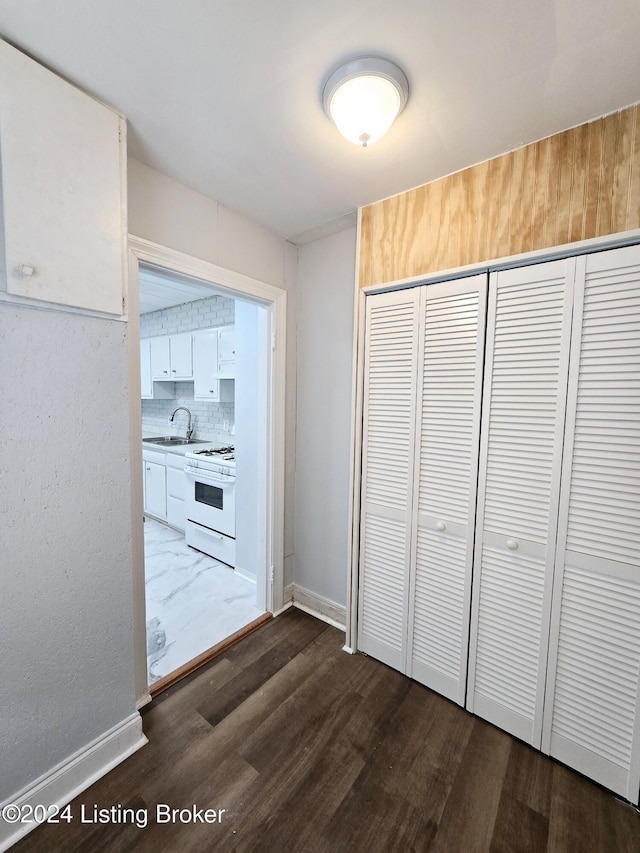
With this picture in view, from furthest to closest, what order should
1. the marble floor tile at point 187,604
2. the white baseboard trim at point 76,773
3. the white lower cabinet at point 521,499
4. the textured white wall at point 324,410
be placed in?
the textured white wall at point 324,410
the marble floor tile at point 187,604
the white lower cabinet at point 521,499
the white baseboard trim at point 76,773

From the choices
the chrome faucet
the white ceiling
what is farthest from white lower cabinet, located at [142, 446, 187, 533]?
the white ceiling

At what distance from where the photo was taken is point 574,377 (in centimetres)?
133

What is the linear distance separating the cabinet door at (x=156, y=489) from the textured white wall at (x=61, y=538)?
2.45 m

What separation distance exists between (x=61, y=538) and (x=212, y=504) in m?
1.90

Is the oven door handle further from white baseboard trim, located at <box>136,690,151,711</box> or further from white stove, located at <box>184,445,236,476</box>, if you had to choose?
white baseboard trim, located at <box>136,690,151,711</box>

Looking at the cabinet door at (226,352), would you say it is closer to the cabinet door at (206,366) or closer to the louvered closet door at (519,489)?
the cabinet door at (206,366)

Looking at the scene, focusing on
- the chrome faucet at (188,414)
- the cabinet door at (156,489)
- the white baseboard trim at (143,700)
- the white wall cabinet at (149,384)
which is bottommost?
the white baseboard trim at (143,700)

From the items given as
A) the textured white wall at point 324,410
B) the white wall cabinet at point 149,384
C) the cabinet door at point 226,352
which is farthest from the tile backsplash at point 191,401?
the textured white wall at point 324,410

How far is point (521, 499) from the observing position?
147 centimetres

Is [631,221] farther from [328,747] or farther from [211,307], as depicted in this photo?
[211,307]

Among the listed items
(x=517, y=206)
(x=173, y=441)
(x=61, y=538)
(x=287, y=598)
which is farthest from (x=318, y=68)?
(x=173, y=441)

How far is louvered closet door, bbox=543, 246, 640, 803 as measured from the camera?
4.09 feet

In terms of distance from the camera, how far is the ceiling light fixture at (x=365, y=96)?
3.47 feet

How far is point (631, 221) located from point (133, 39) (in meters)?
1.71
